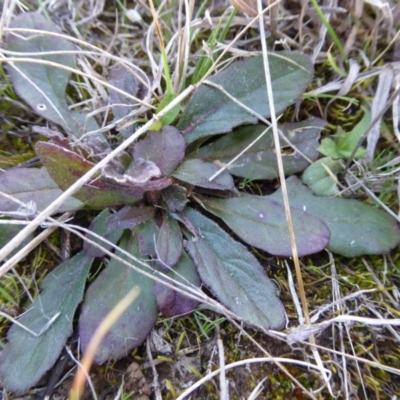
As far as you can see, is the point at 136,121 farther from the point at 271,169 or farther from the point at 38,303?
the point at 38,303

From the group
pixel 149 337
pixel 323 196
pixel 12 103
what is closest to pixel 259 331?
pixel 149 337

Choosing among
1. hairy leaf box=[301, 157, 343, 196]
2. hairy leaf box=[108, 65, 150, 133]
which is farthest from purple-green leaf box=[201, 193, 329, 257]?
hairy leaf box=[108, 65, 150, 133]

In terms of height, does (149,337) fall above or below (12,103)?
below

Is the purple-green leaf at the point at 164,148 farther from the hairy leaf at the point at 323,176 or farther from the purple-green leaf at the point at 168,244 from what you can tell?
the hairy leaf at the point at 323,176

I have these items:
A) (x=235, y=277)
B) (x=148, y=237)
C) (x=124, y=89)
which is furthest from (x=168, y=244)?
(x=124, y=89)

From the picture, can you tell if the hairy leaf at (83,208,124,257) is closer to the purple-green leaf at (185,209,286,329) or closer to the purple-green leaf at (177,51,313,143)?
the purple-green leaf at (185,209,286,329)

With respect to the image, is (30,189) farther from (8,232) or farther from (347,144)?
(347,144)
